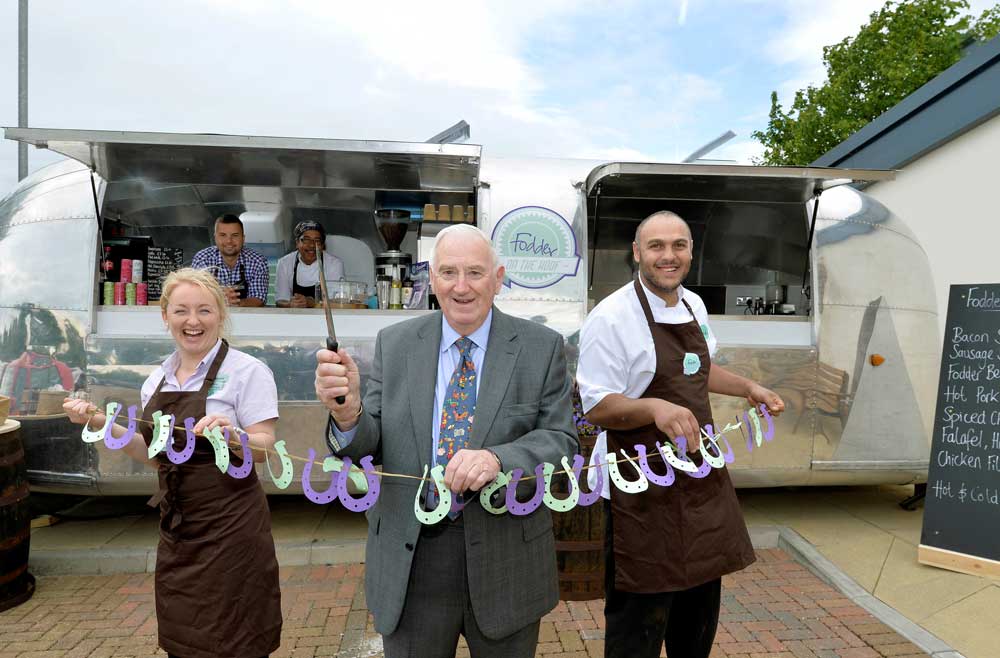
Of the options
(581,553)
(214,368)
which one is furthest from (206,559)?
(581,553)

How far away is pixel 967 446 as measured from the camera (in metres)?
4.57

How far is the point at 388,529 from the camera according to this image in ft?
6.72

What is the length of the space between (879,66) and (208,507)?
71.1 ft

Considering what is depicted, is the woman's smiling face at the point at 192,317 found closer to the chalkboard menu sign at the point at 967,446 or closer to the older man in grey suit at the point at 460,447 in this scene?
the older man in grey suit at the point at 460,447

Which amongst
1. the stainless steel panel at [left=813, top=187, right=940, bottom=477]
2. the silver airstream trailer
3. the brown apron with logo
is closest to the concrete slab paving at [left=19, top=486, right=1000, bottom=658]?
the silver airstream trailer

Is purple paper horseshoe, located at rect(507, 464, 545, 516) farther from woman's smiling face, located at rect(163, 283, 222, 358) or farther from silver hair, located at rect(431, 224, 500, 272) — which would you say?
woman's smiling face, located at rect(163, 283, 222, 358)

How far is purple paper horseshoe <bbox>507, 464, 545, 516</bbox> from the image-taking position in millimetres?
1942

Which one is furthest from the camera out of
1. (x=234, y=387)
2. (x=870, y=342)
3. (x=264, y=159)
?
(x=870, y=342)

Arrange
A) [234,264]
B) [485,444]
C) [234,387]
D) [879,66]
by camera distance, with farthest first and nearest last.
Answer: [879,66], [234,264], [234,387], [485,444]

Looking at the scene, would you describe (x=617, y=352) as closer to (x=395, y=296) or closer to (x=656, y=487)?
(x=656, y=487)

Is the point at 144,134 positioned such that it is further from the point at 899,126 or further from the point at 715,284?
the point at 899,126

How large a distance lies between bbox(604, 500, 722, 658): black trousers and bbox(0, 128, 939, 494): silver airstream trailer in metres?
2.54

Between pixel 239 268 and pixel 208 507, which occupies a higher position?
pixel 239 268

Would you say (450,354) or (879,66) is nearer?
(450,354)
